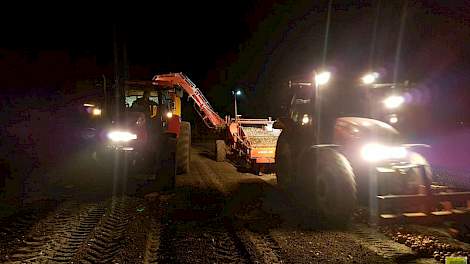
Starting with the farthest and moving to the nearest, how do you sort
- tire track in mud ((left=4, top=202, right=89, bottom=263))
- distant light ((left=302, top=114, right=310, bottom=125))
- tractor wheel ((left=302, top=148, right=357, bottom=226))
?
distant light ((left=302, top=114, right=310, bottom=125))
tractor wheel ((left=302, top=148, right=357, bottom=226))
tire track in mud ((left=4, top=202, right=89, bottom=263))

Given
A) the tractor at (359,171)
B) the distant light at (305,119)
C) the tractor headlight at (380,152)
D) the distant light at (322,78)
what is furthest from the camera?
the distant light at (305,119)

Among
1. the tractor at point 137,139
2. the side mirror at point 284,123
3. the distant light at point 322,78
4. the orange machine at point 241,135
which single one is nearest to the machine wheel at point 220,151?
the orange machine at point 241,135

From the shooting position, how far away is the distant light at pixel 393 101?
7775 mm

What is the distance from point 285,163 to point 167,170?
9.38ft

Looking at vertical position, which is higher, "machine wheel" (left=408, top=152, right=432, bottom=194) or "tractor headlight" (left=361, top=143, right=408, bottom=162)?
"tractor headlight" (left=361, top=143, right=408, bottom=162)

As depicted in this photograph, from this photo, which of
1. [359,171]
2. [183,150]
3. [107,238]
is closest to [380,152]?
[359,171]

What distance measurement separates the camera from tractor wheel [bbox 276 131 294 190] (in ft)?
A: 29.8

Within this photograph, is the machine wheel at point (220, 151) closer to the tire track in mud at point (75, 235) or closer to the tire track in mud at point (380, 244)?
the tire track in mud at point (75, 235)

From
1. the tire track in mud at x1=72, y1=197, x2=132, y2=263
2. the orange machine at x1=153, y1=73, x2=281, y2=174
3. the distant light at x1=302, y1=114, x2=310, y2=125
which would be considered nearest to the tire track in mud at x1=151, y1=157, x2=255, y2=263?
the tire track in mud at x1=72, y1=197, x2=132, y2=263

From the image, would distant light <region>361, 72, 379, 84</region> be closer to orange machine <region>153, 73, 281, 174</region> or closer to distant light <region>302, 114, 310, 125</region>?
distant light <region>302, 114, 310, 125</region>

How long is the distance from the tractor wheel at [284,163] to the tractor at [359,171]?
529 millimetres

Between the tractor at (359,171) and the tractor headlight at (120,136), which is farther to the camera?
the tractor headlight at (120,136)

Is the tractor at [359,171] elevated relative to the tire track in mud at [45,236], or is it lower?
elevated

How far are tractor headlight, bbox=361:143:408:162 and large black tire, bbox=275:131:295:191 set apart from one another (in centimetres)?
248
